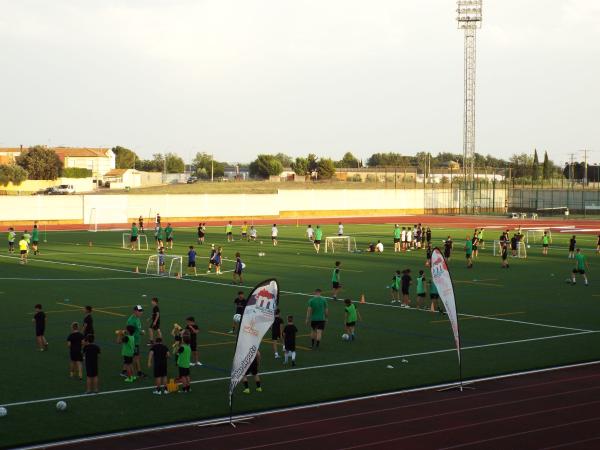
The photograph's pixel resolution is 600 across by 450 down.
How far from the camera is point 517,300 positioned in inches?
1389

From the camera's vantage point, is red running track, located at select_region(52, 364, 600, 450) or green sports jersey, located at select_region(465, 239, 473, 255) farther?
green sports jersey, located at select_region(465, 239, 473, 255)

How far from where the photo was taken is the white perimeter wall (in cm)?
8244

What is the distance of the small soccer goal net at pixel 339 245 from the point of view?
5769 cm

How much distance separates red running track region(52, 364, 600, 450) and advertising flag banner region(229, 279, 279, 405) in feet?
4.02

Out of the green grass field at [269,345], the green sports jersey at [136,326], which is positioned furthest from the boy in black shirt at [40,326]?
the green sports jersey at [136,326]

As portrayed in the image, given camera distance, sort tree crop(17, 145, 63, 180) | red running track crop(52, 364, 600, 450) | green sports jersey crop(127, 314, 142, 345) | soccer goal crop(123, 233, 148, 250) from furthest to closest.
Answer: tree crop(17, 145, 63, 180) → soccer goal crop(123, 233, 148, 250) → green sports jersey crop(127, 314, 142, 345) → red running track crop(52, 364, 600, 450)

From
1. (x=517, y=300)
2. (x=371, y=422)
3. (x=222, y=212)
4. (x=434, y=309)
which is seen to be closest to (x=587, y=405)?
(x=371, y=422)

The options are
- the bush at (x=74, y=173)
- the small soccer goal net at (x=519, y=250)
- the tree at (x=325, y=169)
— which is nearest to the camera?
the small soccer goal net at (x=519, y=250)

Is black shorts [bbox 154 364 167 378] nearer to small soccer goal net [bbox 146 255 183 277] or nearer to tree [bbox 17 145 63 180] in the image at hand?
small soccer goal net [bbox 146 255 183 277]

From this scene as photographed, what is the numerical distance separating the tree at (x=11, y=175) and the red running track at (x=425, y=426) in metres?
105

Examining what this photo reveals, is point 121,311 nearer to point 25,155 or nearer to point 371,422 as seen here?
point 371,422

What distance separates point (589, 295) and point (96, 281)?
2076 centimetres

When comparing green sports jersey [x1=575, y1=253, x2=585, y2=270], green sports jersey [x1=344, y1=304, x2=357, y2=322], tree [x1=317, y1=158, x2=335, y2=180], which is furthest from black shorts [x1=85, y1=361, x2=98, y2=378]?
tree [x1=317, y1=158, x2=335, y2=180]

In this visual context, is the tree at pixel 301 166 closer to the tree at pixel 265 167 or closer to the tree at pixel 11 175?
the tree at pixel 265 167
